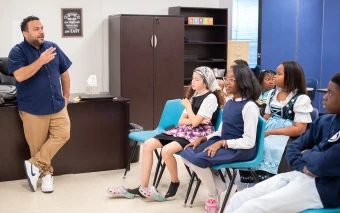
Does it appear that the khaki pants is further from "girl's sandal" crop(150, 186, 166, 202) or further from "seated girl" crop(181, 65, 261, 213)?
"seated girl" crop(181, 65, 261, 213)

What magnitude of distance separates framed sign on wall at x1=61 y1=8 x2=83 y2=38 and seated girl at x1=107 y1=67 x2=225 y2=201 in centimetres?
339

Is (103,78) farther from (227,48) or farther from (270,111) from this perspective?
(270,111)

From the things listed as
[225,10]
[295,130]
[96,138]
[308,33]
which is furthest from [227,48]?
[295,130]

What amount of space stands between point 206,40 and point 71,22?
2178mm

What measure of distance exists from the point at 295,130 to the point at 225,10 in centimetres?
437

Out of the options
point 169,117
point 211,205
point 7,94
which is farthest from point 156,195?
point 7,94

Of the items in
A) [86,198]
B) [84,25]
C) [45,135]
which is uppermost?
[84,25]

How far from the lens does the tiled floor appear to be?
3.83 m

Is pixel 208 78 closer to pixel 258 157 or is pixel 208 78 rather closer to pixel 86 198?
pixel 258 157

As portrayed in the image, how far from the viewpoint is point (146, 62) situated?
6934 millimetres

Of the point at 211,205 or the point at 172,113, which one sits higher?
the point at 172,113

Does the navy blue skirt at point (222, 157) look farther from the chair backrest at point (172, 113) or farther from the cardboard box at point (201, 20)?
the cardboard box at point (201, 20)

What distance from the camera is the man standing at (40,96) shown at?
4.12 m

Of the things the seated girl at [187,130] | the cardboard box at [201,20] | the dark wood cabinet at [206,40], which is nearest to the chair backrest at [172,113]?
the seated girl at [187,130]
